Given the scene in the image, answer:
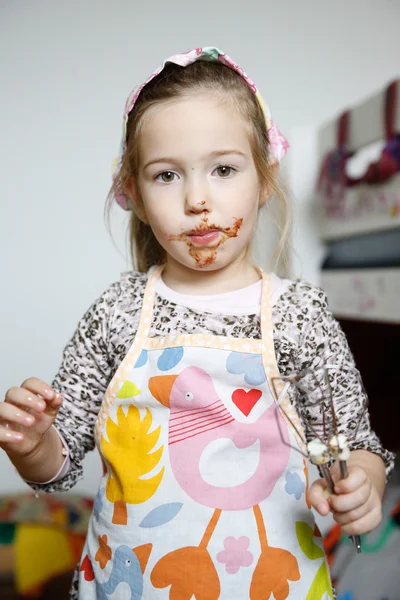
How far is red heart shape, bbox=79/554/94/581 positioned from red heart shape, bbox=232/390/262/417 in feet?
0.88

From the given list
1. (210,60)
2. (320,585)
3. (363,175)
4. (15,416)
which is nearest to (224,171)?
(210,60)

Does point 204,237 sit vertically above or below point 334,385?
above

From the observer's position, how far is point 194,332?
30.9 inches

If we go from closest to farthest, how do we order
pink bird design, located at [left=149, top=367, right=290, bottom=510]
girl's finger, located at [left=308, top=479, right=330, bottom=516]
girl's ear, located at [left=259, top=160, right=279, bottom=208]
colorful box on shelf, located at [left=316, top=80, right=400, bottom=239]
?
girl's finger, located at [left=308, top=479, right=330, bottom=516], pink bird design, located at [left=149, top=367, right=290, bottom=510], girl's ear, located at [left=259, top=160, right=279, bottom=208], colorful box on shelf, located at [left=316, top=80, right=400, bottom=239]

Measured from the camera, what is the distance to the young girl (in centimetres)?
71

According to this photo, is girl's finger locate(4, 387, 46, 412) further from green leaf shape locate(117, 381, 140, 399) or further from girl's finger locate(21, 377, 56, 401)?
green leaf shape locate(117, 381, 140, 399)

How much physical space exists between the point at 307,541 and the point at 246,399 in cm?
18

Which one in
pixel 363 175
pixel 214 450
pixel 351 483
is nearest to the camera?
pixel 351 483

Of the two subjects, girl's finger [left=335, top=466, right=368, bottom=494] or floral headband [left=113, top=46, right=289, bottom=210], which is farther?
floral headband [left=113, top=46, right=289, bottom=210]

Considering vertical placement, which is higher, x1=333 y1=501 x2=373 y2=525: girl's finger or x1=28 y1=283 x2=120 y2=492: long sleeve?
x1=28 y1=283 x2=120 y2=492: long sleeve

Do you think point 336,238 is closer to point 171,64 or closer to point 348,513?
point 171,64

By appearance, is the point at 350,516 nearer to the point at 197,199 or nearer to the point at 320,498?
the point at 320,498

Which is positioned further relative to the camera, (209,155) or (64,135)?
(64,135)

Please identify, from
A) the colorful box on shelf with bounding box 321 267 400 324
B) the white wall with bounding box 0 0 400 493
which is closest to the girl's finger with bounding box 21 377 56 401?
the colorful box on shelf with bounding box 321 267 400 324
